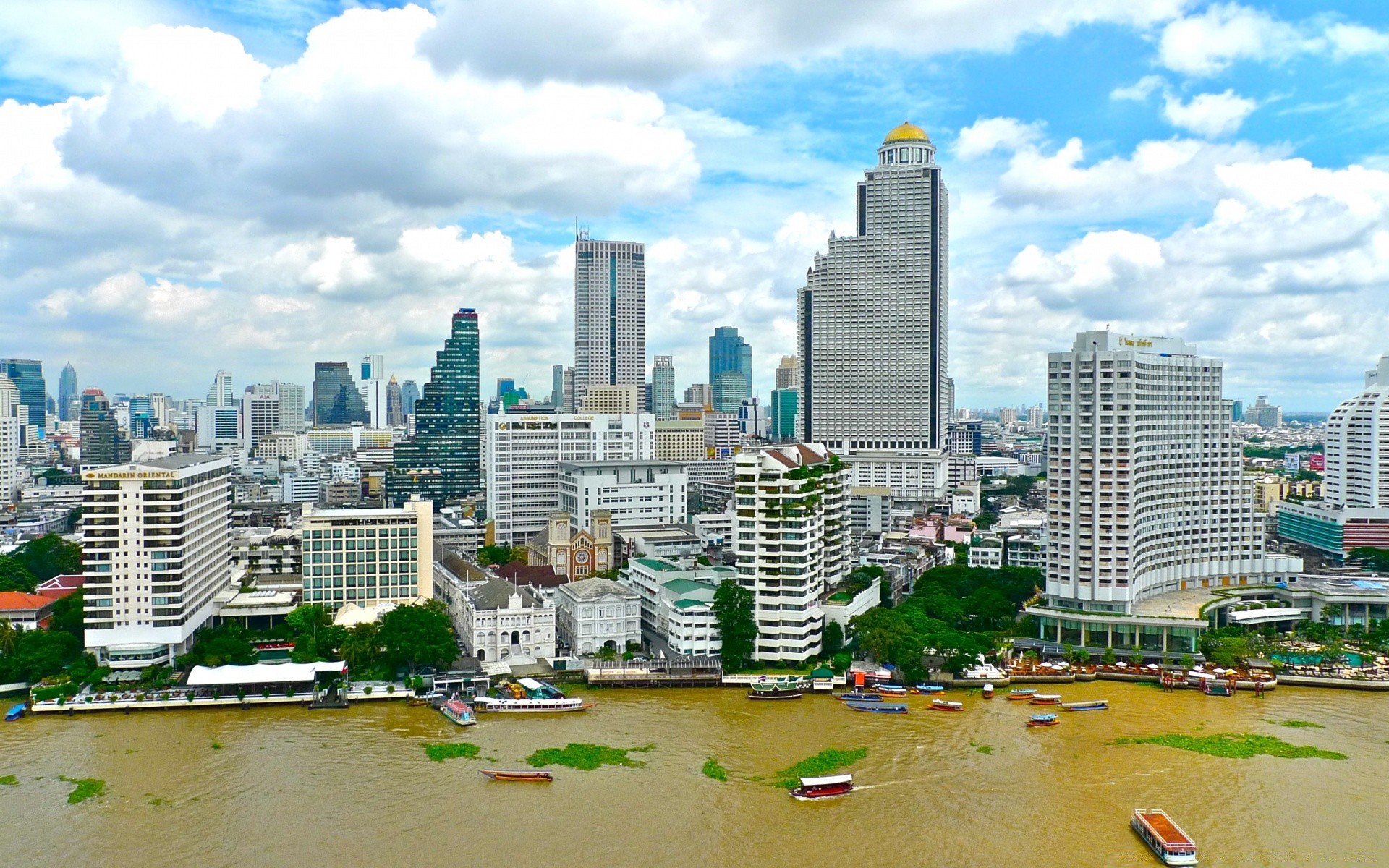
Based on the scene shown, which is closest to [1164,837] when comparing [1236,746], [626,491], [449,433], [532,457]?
[1236,746]

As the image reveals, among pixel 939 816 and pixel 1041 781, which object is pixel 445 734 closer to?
pixel 939 816

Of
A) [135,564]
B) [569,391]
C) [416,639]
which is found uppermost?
[569,391]

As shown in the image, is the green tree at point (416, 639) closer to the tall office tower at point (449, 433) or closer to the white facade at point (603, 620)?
the white facade at point (603, 620)

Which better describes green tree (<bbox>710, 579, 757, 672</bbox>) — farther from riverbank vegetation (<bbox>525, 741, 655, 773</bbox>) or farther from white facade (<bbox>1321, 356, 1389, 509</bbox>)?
white facade (<bbox>1321, 356, 1389, 509</bbox>)

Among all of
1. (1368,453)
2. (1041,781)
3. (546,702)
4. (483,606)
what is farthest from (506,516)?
(1368,453)

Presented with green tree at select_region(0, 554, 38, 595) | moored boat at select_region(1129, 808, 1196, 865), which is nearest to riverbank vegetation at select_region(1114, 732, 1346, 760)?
moored boat at select_region(1129, 808, 1196, 865)

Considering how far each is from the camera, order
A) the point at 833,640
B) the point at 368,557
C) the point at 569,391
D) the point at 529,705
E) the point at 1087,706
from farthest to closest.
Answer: the point at 569,391
the point at 368,557
the point at 833,640
the point at 1087,706
the point at 529,705

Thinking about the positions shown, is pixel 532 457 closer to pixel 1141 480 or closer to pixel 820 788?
pixel 1141 480
